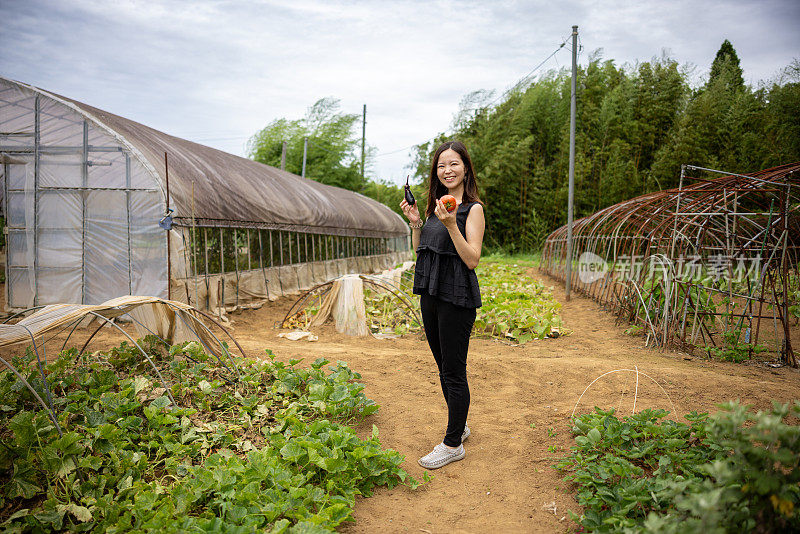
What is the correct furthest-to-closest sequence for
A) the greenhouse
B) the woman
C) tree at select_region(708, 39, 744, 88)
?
tree at select_region(708, 39, 744, 88) < the greenhouse < the woman

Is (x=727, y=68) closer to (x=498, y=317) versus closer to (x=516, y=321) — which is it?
(x=516, y=321)

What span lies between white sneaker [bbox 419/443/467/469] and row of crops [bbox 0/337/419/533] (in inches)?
7.7

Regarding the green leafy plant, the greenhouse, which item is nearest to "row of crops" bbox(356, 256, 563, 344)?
the greenhouse

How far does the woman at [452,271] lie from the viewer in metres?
2.46

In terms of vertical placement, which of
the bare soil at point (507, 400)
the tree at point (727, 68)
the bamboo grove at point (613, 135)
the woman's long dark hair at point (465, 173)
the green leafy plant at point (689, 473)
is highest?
the tree at point (727, 68)

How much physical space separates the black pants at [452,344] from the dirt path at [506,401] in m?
0.39

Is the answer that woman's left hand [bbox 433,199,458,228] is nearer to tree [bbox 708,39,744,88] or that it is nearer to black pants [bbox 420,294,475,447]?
black pants [bbox 420,294,475,447]

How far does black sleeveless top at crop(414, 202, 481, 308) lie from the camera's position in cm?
246

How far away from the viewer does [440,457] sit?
2.72 m

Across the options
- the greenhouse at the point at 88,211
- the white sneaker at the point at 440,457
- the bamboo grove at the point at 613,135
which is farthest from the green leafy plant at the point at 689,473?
the bamboo grove at the point at 613,135

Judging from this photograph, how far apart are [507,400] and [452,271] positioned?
1844mm

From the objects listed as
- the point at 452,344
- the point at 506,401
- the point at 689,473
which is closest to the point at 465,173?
the point at 452,344

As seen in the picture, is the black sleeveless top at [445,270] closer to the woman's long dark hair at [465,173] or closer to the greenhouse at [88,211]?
the woman's long dark hair at [465,173]

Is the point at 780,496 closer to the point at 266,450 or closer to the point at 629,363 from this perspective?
the point at 266,450
